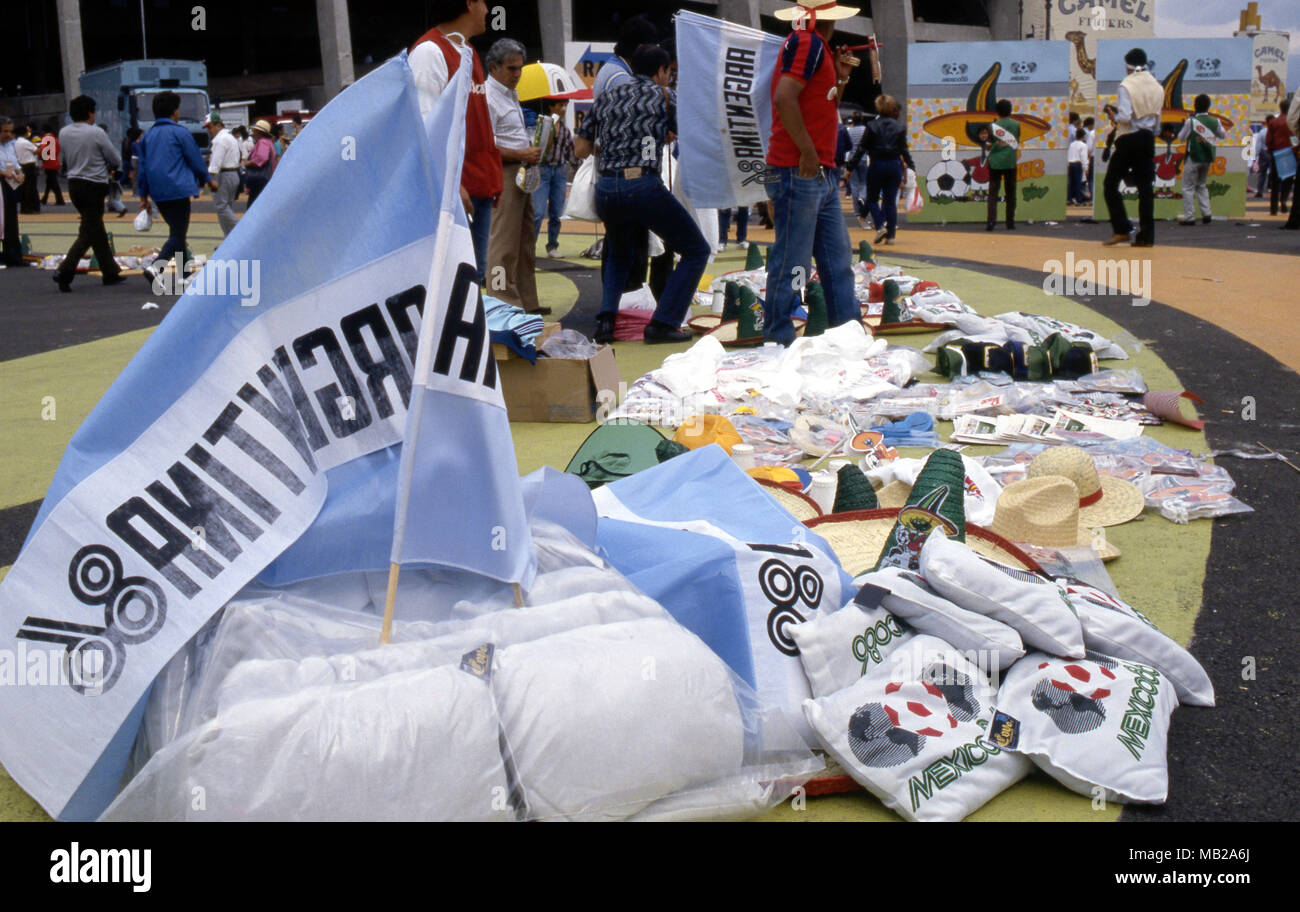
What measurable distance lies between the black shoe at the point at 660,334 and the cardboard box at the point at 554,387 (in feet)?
6.24

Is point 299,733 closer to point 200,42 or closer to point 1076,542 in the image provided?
point 1076,542

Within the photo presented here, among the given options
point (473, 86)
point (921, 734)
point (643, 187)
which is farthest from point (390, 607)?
point (643, 187)

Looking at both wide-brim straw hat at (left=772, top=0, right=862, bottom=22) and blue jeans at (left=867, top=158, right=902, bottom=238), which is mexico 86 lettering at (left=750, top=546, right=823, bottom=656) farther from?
blue jeans at (left=867, top=158, right=902, bottom=238)

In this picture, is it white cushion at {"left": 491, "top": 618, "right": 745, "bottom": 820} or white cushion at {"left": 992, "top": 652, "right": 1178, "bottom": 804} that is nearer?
white cushion at {"left": 491, "top": 618, "right": 745, "bottom": 820}

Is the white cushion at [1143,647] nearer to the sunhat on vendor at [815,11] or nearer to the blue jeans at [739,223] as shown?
the sunhat on vendor at [815,11]

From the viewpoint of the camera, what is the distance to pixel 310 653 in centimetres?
245

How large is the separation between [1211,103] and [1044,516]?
17.1 m

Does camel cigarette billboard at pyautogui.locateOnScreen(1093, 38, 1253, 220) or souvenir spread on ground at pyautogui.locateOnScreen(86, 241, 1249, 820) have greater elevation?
camel cigarette billboard at pyautogui.locateOnScreen(1093, 38, 1253, 220)

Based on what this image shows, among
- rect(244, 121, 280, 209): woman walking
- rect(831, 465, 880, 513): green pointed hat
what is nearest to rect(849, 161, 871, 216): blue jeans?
rect(244, 121, 280, 209): woman walking

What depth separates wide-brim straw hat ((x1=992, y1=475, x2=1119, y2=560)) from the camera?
12.2ft

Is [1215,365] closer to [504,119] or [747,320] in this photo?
[747,320]

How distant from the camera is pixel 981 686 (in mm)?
2580

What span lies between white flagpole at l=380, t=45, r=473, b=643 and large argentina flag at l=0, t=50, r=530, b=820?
0.02 meters

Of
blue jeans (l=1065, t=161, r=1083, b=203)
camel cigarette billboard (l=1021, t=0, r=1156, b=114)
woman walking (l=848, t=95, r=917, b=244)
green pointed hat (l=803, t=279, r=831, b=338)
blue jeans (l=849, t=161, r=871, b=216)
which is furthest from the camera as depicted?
camel cigarette billboard (l=1021, t=0, r=1156, b=114)
